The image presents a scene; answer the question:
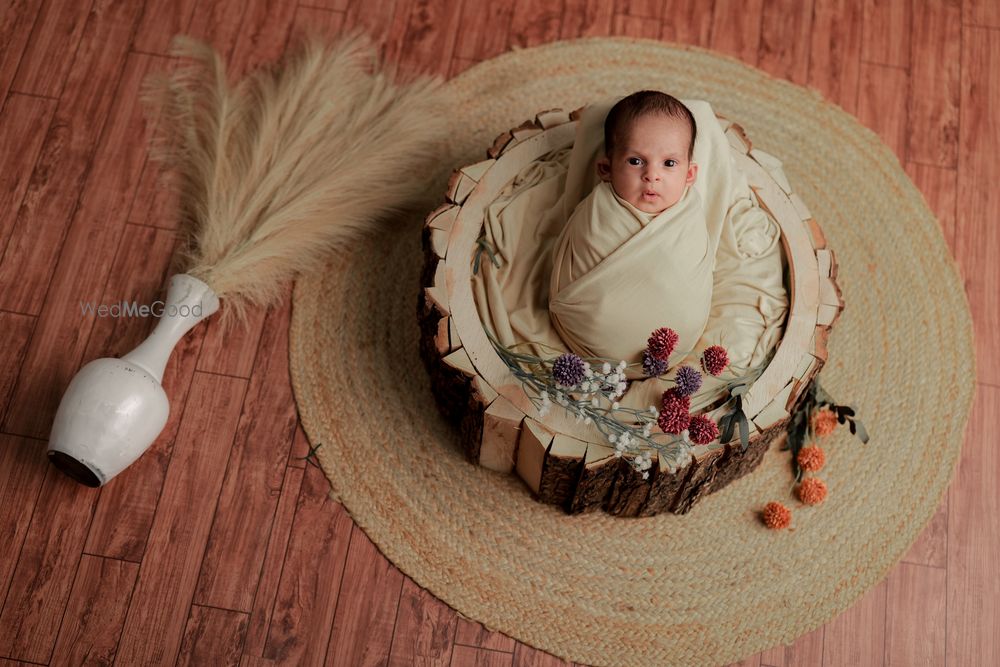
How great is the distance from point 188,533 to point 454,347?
2.17ft

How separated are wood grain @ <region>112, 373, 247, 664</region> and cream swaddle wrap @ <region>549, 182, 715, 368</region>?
0.73 m

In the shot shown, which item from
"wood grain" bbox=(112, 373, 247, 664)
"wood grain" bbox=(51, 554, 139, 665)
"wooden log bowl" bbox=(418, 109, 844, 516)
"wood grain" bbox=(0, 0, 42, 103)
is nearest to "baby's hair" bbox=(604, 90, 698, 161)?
"wooden log bowl" bbox=(418, 109, 844, 516)

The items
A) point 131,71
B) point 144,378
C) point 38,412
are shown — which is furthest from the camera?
point 131,71

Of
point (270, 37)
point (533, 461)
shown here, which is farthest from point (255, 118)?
point (533, 461)

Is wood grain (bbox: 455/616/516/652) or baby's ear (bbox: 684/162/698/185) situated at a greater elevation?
baby's ear (bbox: 684/162/698/185)

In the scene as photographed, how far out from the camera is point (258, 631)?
167cm

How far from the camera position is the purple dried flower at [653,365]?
1.46 meters

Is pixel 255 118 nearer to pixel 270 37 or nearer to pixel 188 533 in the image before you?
pixel 270 37

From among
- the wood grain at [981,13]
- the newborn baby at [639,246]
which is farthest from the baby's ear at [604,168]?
the wood grain at [981,13]

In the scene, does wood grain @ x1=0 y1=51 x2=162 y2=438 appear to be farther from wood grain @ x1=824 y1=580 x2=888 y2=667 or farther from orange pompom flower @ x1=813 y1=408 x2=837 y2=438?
wood grain @ x1=824 y1=580 x2=888 y2=667

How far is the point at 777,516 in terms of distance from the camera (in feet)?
5.69

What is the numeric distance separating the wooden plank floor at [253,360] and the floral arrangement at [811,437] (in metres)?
0.23

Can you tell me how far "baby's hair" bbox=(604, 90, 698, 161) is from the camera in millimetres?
1544

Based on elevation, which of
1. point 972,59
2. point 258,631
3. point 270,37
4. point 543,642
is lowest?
point 258,631
